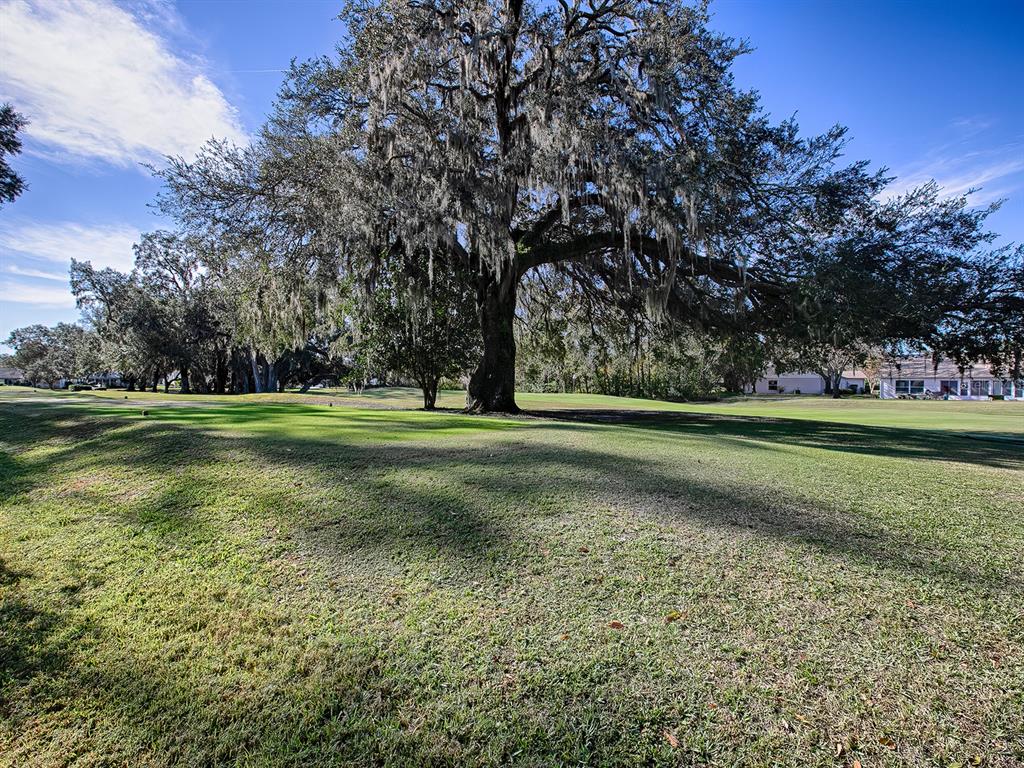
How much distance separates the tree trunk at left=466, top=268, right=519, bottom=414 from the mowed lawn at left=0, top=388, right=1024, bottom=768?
30.3ft

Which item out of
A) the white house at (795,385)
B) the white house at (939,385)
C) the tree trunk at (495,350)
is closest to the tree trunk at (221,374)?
the tree trunk at (495,350)

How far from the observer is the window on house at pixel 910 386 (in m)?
58.2

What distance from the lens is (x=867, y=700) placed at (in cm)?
232

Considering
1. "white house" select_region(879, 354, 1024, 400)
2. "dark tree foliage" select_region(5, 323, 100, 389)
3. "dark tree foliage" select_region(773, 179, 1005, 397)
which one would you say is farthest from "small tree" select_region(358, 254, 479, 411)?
"dark tree foliage" select_region(5, 323, 100, 389)

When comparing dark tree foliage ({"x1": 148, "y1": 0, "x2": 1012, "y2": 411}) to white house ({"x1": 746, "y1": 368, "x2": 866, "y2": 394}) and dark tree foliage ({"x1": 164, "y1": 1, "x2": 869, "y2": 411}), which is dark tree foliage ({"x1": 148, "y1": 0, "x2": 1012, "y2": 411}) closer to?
dark tree foliage ({"x1": 164, "y1": 1, "x2": 869, "y2": 411})

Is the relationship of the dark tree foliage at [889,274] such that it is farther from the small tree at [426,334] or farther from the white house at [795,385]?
the white house at [795,385]

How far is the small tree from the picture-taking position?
1502 centimetres

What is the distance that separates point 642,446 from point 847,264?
6755 mm

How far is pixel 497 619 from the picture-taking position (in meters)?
2.89

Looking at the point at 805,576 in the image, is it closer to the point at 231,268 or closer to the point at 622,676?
the point at 622,676

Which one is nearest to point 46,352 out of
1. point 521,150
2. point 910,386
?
point 521,150

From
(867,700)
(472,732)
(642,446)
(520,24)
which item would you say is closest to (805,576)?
(867,700)

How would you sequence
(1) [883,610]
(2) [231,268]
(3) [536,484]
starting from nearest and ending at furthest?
(1) [883,610]
(3) [536,484]
(2) [231,268]

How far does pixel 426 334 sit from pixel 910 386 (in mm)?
63737
